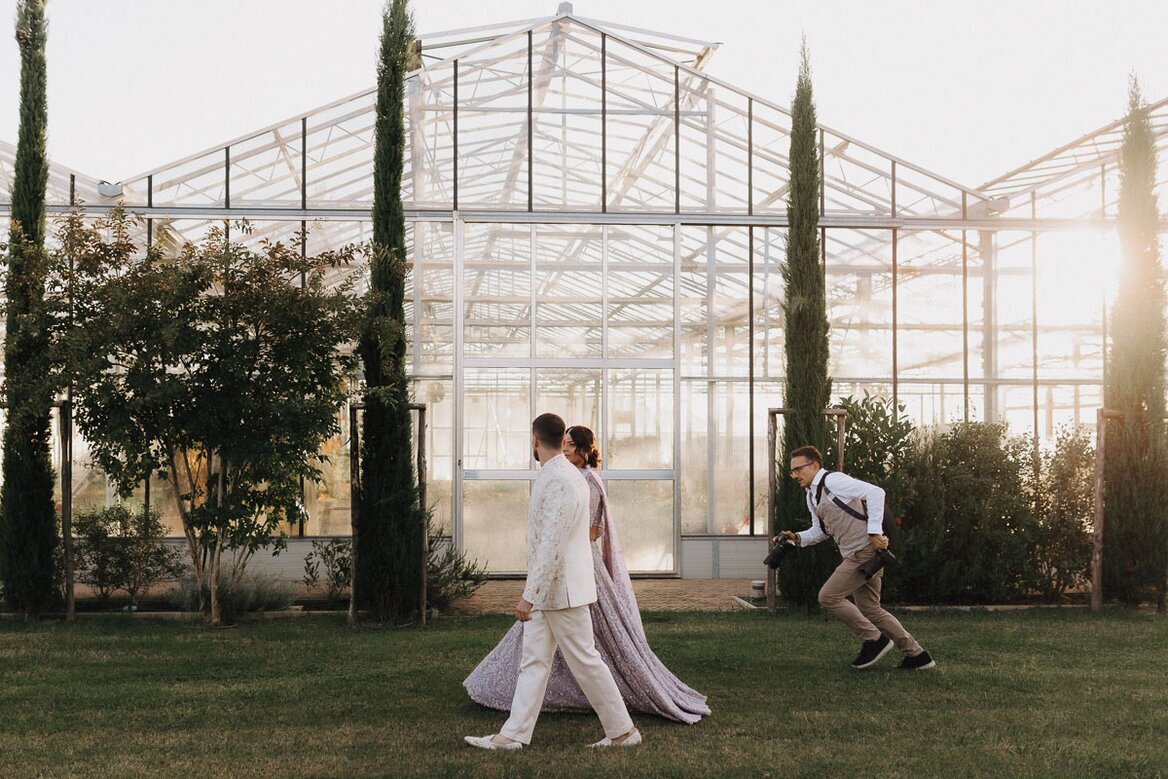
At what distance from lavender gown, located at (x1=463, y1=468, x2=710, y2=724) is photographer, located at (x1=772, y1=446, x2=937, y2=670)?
62.9 inches

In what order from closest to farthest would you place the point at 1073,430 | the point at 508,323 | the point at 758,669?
the point at 758,669
the point at 1073,430
the point at 508,323

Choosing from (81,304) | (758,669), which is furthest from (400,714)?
(81,304)

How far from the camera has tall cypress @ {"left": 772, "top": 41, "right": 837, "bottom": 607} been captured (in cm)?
1004

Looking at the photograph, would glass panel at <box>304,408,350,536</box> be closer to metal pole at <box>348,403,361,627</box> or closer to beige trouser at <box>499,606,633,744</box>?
metal pole at <box>348,403,361,627</box>

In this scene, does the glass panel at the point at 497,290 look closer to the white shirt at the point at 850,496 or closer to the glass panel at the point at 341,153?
Result: the glass panel at the point at 341,153

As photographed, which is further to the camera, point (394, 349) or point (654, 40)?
point (654, 40)

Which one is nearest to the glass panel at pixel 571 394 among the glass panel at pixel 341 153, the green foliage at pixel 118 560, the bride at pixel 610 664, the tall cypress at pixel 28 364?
the glass panel at pixel 341 153

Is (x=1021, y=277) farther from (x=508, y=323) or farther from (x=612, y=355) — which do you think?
(x=508, y=323)

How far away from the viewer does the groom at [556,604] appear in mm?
4973

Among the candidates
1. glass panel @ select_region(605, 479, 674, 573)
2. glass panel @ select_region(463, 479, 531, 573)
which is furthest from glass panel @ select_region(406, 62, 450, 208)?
glass panel @ select_region(605, 479, 674, 573)

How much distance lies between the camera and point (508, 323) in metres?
12.5

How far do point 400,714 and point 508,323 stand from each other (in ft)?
23.2

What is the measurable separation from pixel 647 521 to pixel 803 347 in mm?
3078

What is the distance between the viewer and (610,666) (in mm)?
5812
